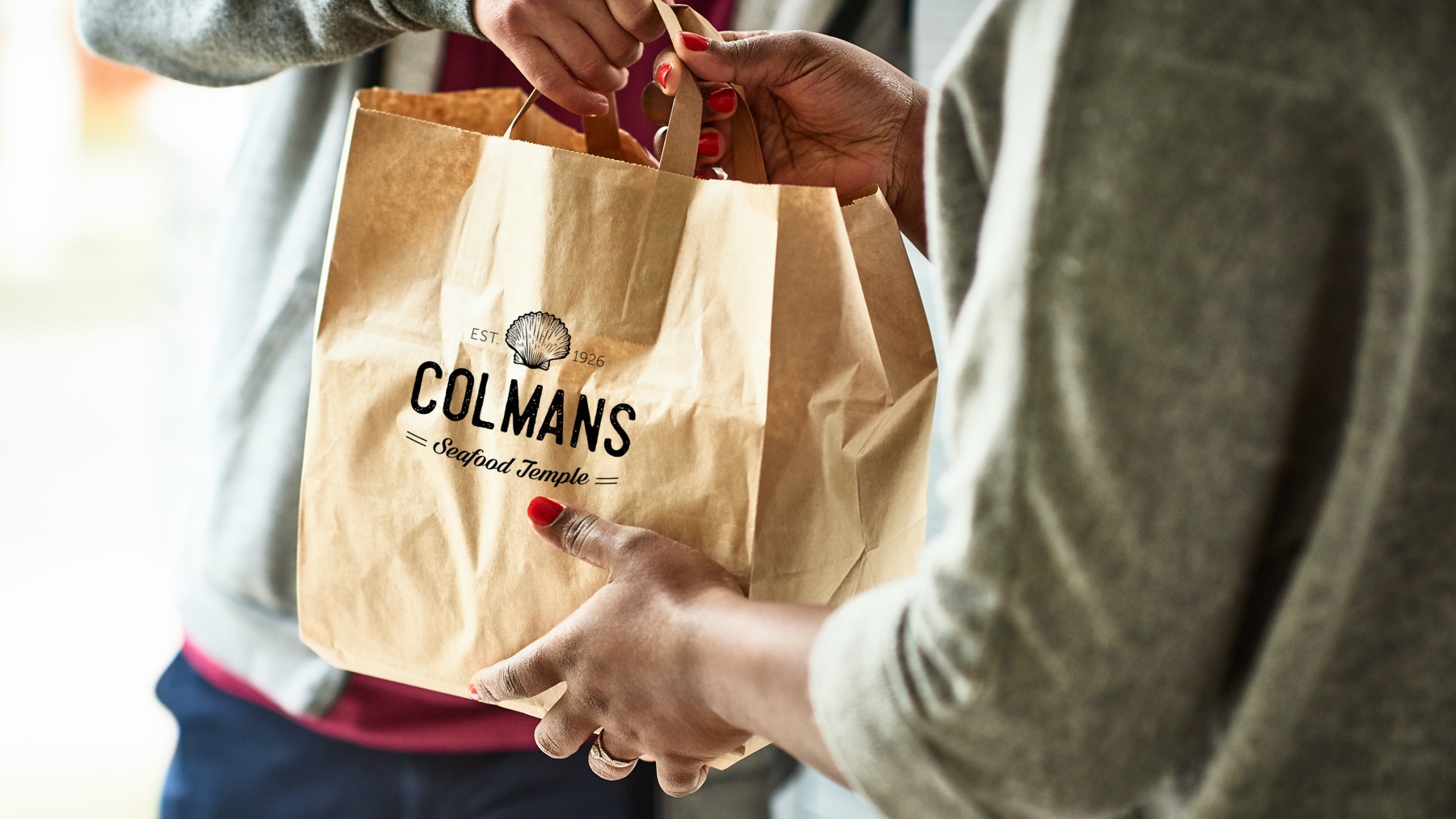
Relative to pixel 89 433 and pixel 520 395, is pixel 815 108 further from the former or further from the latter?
pixel 89 433

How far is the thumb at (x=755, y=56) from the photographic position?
26.4 inches

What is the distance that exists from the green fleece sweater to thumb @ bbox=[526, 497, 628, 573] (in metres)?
0.25

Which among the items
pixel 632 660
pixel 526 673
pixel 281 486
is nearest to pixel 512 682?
pixel 526 673

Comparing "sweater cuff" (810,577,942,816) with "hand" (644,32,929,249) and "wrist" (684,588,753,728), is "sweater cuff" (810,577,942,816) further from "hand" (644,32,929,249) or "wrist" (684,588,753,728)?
"hand" (644,32,929,249)

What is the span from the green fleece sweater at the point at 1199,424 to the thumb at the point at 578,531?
0.82 ft

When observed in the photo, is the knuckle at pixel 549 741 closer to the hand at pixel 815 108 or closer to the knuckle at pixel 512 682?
the knuckle at pixel 512 682

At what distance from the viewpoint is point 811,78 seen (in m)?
0.72

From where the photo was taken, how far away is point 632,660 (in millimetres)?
564

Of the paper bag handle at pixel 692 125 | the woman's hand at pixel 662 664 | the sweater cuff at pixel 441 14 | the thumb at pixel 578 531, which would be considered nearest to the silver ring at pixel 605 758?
the woman's hand at pixel 662 664

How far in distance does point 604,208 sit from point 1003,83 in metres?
0.31

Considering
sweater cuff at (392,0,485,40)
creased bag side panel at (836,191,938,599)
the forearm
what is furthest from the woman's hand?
sweater cuff at (392,0,485,40)

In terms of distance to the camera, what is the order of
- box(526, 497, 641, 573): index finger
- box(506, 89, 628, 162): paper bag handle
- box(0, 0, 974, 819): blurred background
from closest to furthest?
box(526, 497, 641, 573): index finger → box(506, 89, 628, 162): paper bag handle → box(0, 0, 974, 819): blurred background

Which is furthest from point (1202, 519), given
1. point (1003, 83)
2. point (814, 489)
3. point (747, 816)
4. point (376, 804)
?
point (747, 816)

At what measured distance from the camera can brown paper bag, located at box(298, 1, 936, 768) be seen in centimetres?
62
